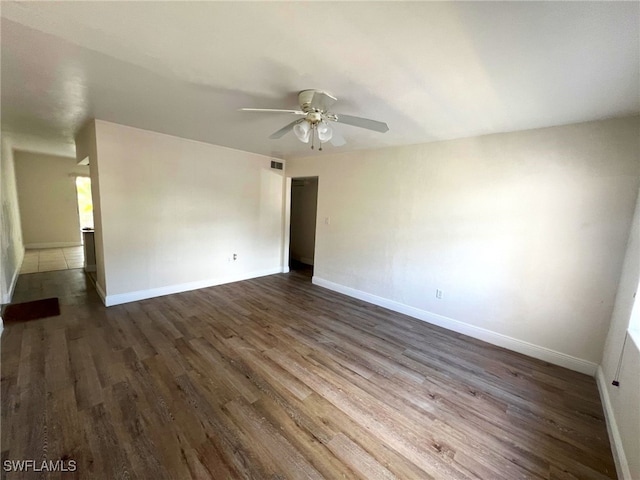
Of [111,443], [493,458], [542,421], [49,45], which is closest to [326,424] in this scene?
[493,458]

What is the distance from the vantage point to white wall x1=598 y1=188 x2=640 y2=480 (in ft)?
4.62

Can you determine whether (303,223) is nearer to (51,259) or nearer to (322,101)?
(322,101)

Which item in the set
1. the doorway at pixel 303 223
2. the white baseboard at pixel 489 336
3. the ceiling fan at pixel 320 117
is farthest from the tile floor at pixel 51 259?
the white baseboard at pixel 489 336

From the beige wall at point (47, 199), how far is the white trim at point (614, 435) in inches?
410

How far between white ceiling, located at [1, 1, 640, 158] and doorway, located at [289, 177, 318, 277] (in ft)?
12.4

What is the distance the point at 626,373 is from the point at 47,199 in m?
10.7

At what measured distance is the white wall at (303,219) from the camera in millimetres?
6355

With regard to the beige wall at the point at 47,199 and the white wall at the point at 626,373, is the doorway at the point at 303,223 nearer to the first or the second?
the white wall at the point at 626,373

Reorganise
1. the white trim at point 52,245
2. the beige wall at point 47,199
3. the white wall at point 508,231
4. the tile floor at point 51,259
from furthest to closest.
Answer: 1. the white trim at point 52,245
2. the beige wall at point 47,199
3. the tile floor at point 51,259
4. the white wall at point 508,231

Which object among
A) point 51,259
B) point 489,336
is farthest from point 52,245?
point 489,336

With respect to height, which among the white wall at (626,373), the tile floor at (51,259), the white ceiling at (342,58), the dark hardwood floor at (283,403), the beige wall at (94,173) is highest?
the white ceiling at (342,58)

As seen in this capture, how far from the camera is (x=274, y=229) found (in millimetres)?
5234

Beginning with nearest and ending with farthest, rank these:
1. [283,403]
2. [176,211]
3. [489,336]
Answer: [283,403] → [489,336] → [176,211]

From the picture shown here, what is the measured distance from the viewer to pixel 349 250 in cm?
424
